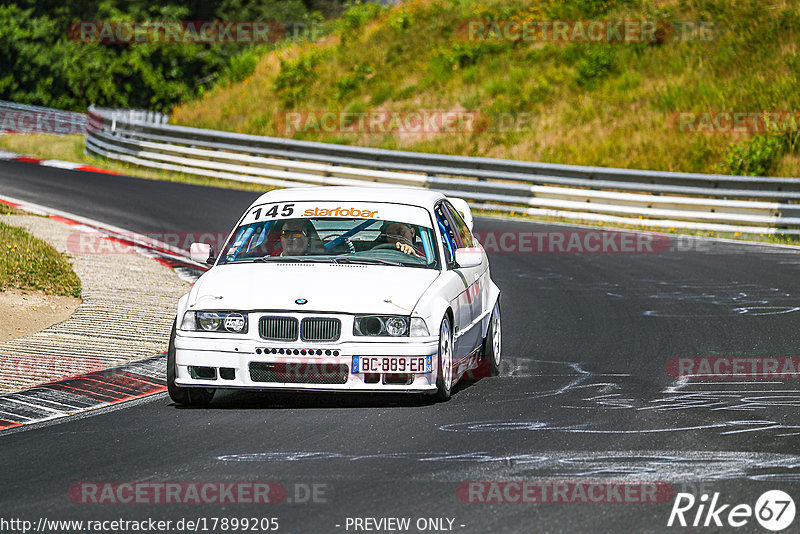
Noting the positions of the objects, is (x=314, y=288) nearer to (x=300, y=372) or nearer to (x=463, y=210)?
(x=300, y=372)

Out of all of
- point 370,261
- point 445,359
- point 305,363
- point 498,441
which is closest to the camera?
point 498,441

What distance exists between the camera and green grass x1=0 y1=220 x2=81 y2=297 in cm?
1249

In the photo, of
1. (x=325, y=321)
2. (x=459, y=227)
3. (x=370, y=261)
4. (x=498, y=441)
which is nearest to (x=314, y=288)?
(x=325, y=321)

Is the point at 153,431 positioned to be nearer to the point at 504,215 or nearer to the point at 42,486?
the point at 42,486

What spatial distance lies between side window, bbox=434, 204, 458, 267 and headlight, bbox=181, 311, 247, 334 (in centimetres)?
189

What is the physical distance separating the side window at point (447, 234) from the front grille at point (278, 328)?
66.6 inches


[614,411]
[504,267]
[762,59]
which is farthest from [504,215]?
[614,411]

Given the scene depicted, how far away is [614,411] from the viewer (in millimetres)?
8086

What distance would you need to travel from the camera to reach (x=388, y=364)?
314 inches

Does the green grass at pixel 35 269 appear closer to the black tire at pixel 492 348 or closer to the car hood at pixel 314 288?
the car hood at pixel 314 288

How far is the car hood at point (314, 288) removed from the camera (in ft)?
26.3

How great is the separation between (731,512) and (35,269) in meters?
9.06

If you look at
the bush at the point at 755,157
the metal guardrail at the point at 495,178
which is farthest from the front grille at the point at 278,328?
the bush at the point at 755,157

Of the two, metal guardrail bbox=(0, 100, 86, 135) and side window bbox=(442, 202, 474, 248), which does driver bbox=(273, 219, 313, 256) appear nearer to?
side window bbox=(442, 202, 474, 248)
